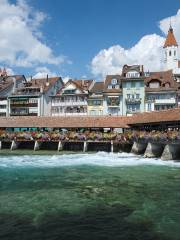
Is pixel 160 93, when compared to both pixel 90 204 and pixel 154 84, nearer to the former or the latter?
pixel 154 84

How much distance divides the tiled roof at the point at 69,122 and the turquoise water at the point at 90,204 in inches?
757

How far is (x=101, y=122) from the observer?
42094 millimetres

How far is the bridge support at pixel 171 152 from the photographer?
2784cm

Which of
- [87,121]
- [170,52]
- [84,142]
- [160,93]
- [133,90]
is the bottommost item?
[84,142]

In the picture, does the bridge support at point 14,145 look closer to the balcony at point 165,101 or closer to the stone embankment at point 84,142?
the stone embankment at point 84,142

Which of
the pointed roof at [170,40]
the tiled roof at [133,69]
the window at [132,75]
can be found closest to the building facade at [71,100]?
the tiled roof at [133,69]

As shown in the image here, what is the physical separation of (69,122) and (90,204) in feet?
99.3

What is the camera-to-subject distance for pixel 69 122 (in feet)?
143

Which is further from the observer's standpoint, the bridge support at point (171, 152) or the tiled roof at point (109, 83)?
the tiled roof at point (109, 83)

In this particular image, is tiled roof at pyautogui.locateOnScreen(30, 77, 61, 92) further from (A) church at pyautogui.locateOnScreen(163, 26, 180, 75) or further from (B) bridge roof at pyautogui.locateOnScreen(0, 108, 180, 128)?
(A) church at pyautogui.locateOnScreen(163, 26, 180, 75)

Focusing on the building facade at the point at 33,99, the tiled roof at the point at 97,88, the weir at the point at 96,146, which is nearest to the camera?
the weir at the point at 96,146

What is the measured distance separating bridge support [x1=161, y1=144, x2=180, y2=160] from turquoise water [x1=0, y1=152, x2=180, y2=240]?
5.49m

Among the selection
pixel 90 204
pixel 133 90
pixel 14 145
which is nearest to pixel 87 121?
pixel 14 145

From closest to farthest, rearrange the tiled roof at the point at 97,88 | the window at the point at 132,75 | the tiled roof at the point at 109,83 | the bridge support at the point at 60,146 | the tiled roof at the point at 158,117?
the tiled roof at the point at 158,117 < the bridge support at the point at 60,146 < the window at the point at 132,75 < the tiled roof at the point at 109,83 < the tiled roof at the point at 97,88
